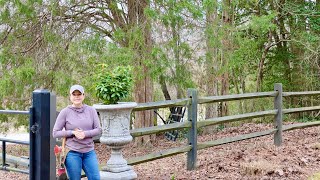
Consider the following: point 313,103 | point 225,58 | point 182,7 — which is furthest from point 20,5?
point 313,103

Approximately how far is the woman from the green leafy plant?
52cm

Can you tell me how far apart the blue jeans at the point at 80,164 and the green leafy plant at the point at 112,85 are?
724 millimetres

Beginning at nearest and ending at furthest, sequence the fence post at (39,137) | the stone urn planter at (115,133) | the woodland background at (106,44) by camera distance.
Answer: the fence post at (39,137) → the stone urn planter at (115,133) → the woodland background at (106,44)

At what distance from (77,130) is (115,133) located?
0.76 metres

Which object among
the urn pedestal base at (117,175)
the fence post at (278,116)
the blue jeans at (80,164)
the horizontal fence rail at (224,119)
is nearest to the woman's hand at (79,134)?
the blue jeans at (80,164)

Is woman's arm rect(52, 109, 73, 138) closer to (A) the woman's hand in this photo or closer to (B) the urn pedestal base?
(A) the woman's hand

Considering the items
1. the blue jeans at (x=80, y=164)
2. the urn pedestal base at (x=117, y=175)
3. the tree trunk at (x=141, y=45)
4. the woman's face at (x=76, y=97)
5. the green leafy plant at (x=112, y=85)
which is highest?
the tree trunk at (x=141, y=45)

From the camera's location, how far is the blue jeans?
12.3ft

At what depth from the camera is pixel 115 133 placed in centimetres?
440

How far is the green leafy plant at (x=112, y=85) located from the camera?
4.36m

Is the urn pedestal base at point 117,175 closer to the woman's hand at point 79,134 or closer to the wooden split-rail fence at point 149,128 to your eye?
the wooden split-rail fence at point 149,128

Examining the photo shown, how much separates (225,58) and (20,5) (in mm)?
4860

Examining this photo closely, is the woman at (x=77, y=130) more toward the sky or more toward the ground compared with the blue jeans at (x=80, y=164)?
more toward the sky

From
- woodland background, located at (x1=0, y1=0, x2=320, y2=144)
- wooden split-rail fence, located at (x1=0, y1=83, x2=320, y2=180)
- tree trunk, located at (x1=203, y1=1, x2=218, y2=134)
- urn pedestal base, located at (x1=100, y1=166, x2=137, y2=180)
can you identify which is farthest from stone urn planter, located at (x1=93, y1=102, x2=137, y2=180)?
tree trunk, located at (x1=203, y1=1, x2=218, y2=134)
